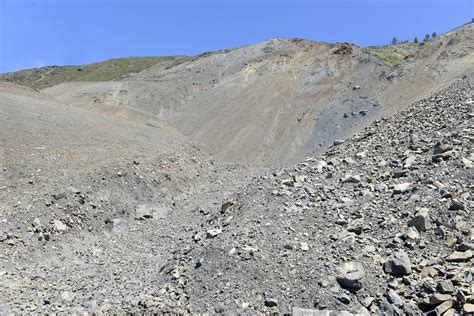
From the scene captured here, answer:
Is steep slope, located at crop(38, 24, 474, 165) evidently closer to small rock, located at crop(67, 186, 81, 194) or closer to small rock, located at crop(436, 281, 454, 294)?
Answer: small rock, located at crop(67, 186, 81, 194)

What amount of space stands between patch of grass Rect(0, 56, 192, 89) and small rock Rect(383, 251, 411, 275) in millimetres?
47290

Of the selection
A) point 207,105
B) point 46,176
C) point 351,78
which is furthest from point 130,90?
point 46,176

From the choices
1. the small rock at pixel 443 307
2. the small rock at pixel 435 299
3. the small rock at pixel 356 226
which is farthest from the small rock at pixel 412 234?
the small rock at pixel 443 307

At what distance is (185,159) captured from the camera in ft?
60.6

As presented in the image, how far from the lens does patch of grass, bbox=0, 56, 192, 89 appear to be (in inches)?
2140

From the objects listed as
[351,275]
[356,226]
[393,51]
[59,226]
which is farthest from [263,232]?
[393,51]

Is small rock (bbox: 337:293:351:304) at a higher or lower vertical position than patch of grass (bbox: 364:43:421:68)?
lower

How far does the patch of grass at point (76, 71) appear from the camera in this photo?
178ft

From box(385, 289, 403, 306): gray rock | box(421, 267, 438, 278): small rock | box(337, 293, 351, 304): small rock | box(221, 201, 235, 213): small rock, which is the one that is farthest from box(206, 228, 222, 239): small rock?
box(421, 267, 438, 278): small rock

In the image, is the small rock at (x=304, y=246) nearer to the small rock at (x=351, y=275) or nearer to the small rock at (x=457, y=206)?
the small rock at (x=351, y=275)

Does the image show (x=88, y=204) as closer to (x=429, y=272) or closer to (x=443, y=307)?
(x=429, y=272)

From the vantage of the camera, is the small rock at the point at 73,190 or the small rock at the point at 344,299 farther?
the small rock at the point at 73,190

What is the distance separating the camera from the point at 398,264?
819cm

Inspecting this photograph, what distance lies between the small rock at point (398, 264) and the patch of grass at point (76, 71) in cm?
4729
